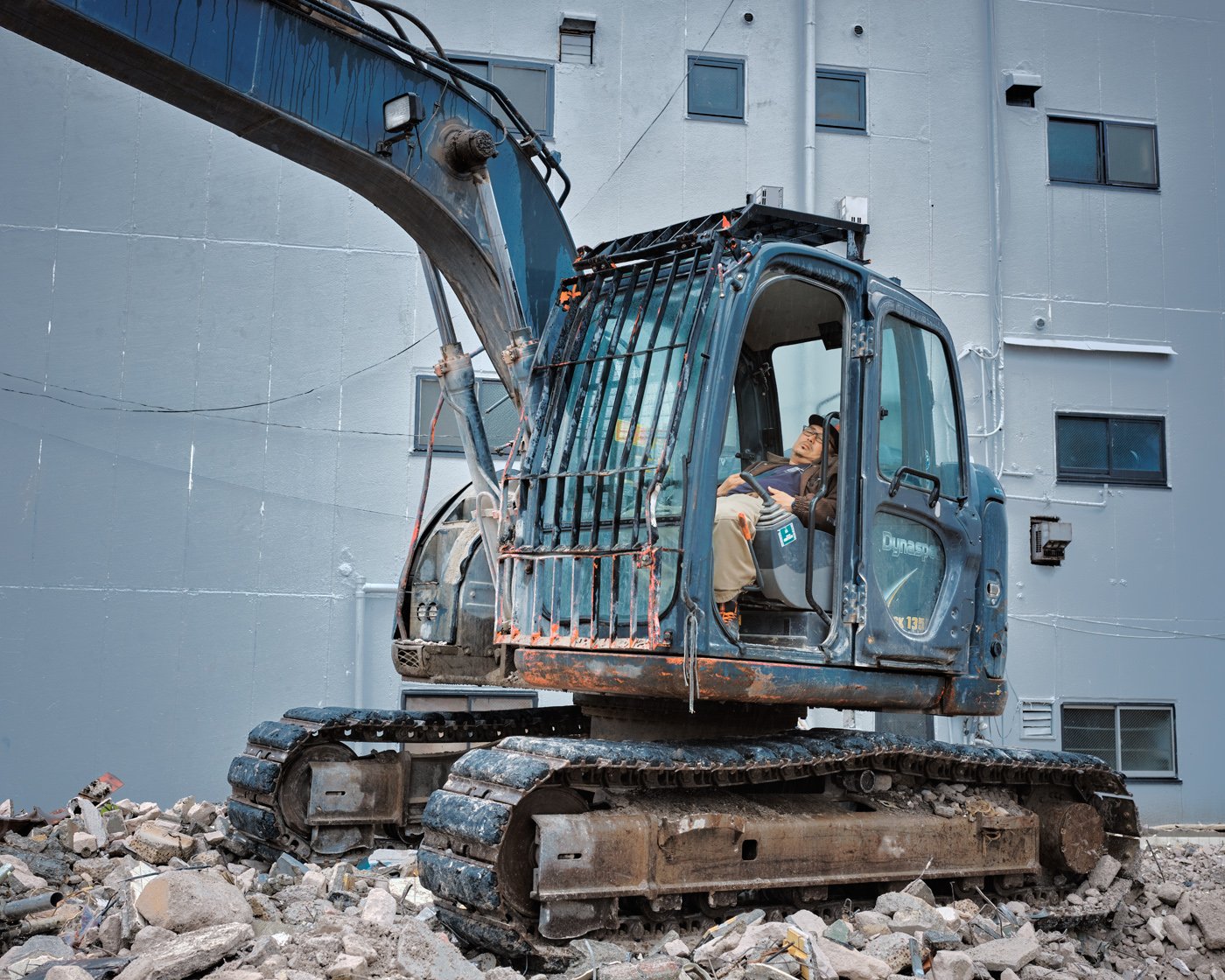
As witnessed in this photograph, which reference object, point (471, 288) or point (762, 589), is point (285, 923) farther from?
point (471, 288)

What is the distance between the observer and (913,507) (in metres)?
6.05

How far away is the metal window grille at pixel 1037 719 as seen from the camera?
38.7 ft

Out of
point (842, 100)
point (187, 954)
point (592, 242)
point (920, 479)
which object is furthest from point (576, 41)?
point (187, 954)

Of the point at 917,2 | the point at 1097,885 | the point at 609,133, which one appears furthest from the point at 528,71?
the point at 1097,885

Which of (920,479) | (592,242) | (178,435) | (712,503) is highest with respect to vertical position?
(592,242)

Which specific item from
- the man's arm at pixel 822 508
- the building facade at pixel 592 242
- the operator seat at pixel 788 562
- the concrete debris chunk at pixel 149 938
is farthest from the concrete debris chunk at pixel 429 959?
the building facade at pixel 592 242

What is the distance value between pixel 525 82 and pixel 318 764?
700 cm

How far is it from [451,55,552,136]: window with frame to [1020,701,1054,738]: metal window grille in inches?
275

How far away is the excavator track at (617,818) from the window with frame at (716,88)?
741 cm

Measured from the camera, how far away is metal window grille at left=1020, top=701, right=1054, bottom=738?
11.8m

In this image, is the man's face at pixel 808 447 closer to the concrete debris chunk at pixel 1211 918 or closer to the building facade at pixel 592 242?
the concrete debris chunk at pixel 1211 918

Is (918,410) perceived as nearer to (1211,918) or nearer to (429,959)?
(1211,918)

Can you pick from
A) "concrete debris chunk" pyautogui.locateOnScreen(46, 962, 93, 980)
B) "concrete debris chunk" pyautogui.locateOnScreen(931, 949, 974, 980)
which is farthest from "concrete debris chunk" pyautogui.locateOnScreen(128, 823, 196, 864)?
"concrete debris chunk" pyautogui.locateOnScreen(931, 949, 974, 980)

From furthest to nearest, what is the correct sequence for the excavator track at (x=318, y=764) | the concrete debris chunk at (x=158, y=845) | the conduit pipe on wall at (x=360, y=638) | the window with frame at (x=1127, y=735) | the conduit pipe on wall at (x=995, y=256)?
the conduit pipe on wall at (x=995, y=256)
the window with frame at (x=1127, y=735)
the conduit pipe on wall at (x=360, y=638)
the excavator track at (x=318, y=764)
the concrete debris chunk at (x=158, y=845)
